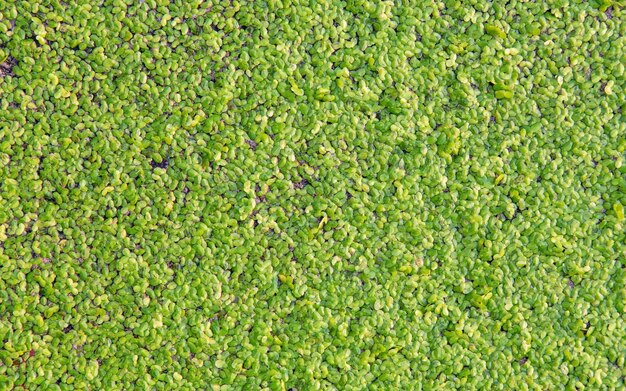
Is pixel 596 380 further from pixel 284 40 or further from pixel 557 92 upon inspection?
pixel 284 40

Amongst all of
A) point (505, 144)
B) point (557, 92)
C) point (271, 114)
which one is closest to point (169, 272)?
point (271, 114)

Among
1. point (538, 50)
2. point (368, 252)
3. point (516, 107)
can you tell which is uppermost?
point (538, 50)

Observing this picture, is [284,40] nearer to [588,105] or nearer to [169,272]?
[169,272]

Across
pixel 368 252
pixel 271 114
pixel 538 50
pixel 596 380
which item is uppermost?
pixel 538 50

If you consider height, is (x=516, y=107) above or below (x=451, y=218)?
above

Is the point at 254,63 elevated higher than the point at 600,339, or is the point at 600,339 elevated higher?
the point at 254,63

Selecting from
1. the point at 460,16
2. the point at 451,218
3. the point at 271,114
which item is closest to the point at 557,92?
the point at 460,16
